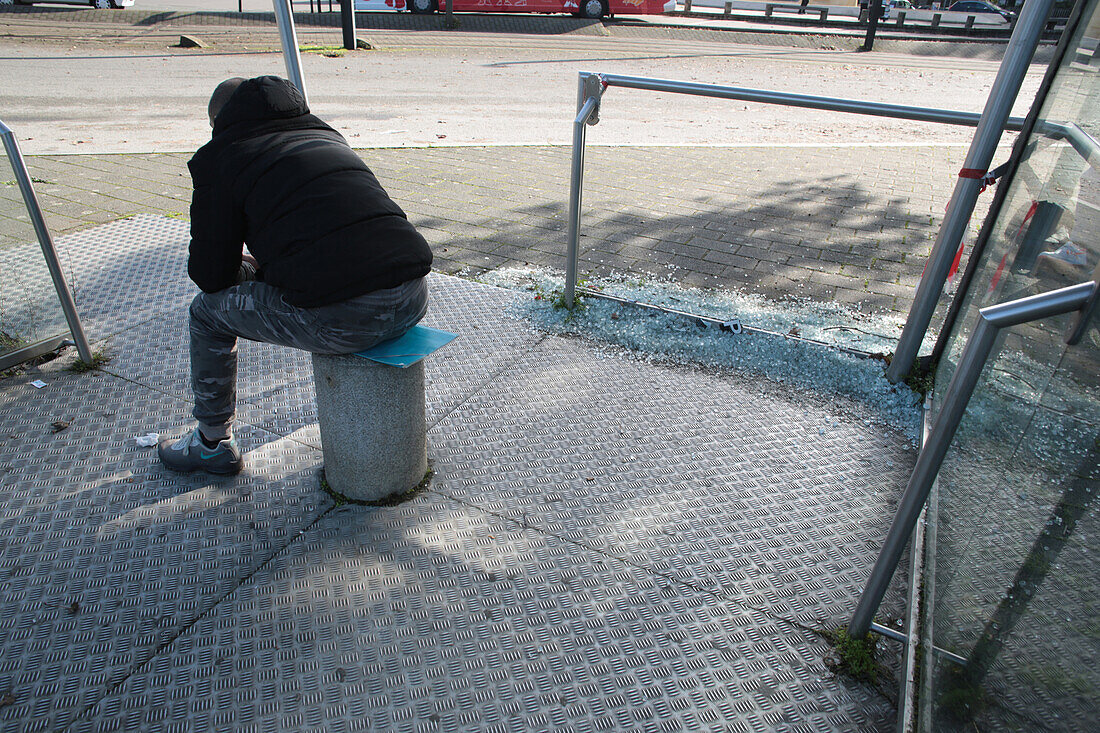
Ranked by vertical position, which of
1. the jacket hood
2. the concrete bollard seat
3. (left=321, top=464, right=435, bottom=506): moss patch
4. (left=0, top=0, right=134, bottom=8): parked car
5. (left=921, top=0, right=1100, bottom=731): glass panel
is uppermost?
the jacket hood

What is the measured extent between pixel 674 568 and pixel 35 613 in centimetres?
209

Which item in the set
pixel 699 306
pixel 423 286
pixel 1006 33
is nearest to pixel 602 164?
pixel 699 306

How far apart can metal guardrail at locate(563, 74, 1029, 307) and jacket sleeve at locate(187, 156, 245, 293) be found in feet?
6.41

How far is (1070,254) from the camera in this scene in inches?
78.5

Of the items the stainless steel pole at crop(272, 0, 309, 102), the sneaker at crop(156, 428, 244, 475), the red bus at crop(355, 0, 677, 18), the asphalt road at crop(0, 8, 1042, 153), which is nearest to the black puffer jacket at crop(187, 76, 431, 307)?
the sneaker at crop(156, 428, 244, 475)

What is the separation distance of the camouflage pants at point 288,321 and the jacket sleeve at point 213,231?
9 cm

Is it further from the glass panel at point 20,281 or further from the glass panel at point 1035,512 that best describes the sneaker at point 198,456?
the glass panel at point 1035,512

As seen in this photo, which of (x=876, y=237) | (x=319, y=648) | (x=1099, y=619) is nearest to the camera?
(x=1099, y=619)

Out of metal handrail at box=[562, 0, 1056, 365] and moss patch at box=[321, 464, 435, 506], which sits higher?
metal handrail at box=[562, 0, 1056, 365]

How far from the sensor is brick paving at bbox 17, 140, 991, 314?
197 inches

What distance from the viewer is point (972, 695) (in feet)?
5.15

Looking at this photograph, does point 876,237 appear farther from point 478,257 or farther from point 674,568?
point 674,568

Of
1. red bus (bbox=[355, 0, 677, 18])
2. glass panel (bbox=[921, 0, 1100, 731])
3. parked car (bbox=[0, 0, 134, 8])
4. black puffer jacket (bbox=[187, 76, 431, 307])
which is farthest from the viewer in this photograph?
red bus (bbox=[355, 0, 677, 18])

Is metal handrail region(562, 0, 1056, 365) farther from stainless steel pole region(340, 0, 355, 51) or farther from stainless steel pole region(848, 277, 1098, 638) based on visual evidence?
stainless steel pole region(340, 0, 355, 51)
